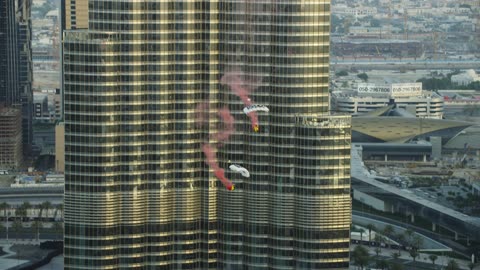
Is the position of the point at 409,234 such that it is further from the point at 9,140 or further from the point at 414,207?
the point at 9,140

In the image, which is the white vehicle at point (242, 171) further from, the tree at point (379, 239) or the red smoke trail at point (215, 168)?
the tree at point (379, 239)

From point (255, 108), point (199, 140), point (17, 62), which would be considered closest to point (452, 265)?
point (199, 140)

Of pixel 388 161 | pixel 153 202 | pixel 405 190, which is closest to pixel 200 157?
pixel 153 202

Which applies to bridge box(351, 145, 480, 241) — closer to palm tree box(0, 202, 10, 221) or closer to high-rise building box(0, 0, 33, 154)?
palm tree box(0, 202, 10, 221)

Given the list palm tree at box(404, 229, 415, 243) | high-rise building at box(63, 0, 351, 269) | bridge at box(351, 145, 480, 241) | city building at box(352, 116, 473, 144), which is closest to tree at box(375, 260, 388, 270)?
palm tree at box(404, 229, 415, 243)

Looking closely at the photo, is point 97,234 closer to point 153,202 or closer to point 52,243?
point 153,202

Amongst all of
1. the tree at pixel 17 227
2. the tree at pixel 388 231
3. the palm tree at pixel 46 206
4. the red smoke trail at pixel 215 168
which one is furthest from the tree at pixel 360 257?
the red smoke trail at pixel 215 168

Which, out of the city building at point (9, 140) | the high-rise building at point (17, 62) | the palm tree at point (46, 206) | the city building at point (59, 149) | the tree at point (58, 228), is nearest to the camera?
the tree at point (58, 228)
